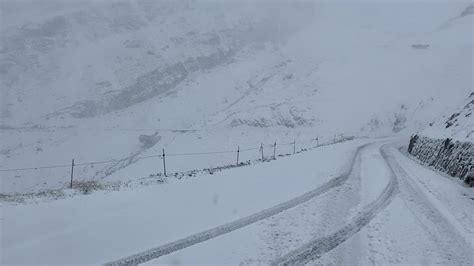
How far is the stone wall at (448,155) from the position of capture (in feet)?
54.1

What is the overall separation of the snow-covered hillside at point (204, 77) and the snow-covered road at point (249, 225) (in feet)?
114

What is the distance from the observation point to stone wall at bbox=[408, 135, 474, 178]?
16484 mm

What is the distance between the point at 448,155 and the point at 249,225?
14.3m

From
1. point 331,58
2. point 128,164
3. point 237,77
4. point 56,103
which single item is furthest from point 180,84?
point 128,164

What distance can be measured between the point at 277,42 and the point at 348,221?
10970cm

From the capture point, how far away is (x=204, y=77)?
96.6 m

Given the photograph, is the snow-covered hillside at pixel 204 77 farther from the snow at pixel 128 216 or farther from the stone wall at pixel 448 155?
the snow at pixel 128 216

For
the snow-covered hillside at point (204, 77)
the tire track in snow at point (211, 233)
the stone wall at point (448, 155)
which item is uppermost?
the snow-covered hillside at point (204, 77)

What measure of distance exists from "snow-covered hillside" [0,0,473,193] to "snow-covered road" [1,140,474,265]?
114 feet

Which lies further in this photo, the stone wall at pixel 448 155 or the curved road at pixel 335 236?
the stone wall at pixel 448 155

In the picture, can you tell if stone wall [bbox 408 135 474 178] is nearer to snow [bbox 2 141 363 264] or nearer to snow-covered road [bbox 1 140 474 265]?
snow-covered road [bbox 1 140 474 265]

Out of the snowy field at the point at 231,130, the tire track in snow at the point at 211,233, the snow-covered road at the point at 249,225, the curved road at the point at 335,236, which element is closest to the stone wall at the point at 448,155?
the snowy field at the point at 231,130

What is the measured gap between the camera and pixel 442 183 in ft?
49.8

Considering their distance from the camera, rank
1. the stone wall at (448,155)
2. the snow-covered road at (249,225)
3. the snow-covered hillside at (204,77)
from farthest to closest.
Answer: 1. the snow-covered hillside at (204,77)
2. the stone wall at (448,155)
3. the snow-covered road at (249,225)
